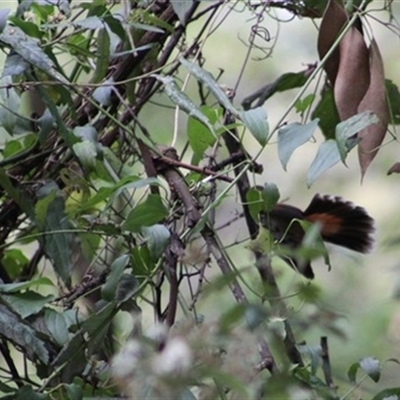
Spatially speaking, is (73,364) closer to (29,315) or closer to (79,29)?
(29,315)

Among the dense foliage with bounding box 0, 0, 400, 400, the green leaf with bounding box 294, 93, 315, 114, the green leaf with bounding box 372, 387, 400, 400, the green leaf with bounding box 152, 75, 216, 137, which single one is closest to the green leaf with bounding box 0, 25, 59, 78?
the dense foliage with bounding box 0, 0, 400, 400

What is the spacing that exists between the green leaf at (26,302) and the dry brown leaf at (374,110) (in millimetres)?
341

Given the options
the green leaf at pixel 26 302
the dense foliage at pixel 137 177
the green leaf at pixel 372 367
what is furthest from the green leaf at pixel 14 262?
the green leaf at pixel 372 367

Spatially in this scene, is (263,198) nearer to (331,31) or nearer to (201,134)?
(201,134)

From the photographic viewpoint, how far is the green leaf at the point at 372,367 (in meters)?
0.84

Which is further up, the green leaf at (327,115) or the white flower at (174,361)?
the green leaf at (327,115)

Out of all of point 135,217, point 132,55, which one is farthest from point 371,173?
point 135,217

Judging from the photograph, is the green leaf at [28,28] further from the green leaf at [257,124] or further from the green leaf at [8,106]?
the green leaf at [257,124]

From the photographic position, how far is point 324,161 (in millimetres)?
875

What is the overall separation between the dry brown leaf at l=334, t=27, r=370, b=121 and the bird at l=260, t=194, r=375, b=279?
156 millimetres

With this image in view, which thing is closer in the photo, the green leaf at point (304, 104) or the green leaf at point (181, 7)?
the green leaf at point (181, 7)

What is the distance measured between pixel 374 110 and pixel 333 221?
20cm

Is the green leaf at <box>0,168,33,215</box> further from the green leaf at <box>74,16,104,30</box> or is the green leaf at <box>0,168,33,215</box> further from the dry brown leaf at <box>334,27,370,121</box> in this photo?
the dry brown leaf at <box>334,27,370,121</box>

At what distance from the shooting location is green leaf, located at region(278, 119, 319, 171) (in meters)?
0.87
